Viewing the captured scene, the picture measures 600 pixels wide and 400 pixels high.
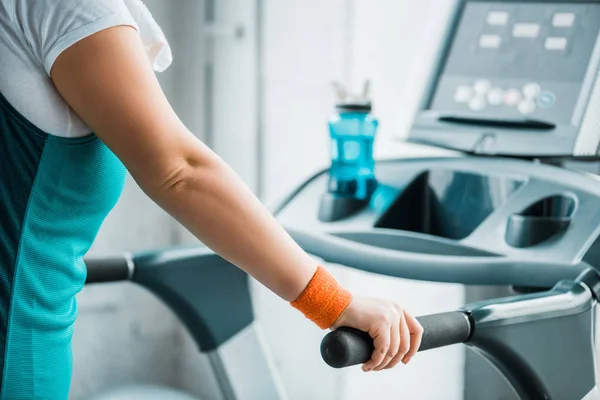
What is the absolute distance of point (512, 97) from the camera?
1.43 metres

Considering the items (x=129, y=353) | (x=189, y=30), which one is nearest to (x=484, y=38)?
(x=189, y=30)

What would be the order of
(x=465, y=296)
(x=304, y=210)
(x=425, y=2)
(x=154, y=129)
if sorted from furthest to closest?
(x=425, y=2) → (x=465, y=296) → (x=304, y=210) → (x=154, y=129)

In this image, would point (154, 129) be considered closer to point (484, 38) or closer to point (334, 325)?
point (334, 325)

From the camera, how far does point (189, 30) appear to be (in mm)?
2453

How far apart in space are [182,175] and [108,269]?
1.87ft

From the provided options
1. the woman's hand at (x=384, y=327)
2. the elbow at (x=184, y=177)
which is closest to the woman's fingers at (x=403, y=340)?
the woman's hand at (x=384, y=327)

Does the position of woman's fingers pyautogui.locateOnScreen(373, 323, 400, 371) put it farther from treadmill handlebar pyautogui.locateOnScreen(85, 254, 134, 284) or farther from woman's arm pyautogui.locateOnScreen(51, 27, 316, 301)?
treadmill handlebar pyautogui.locateOnScreen(85, 254, 134, 284)

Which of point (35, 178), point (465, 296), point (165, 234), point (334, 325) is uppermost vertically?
point (35, 178)

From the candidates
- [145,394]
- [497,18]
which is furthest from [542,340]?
[145,394]

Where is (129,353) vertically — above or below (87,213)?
below

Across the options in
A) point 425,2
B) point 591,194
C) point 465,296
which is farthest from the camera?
point 425,2

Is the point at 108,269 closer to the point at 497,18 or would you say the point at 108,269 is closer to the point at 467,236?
the point at 467,236

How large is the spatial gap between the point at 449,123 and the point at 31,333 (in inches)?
33.3

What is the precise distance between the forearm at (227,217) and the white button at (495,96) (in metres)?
0.72
